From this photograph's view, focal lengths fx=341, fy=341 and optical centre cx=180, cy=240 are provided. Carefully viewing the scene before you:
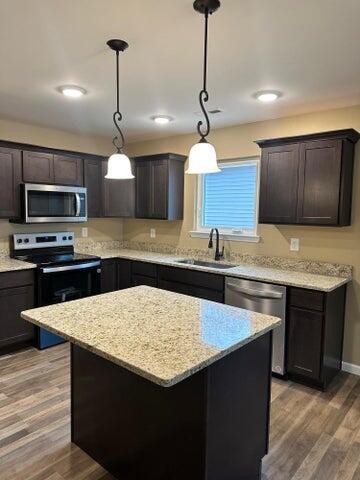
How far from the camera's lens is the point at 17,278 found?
339cm

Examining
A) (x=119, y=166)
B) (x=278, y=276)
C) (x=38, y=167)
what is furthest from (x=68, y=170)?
(x=278, y=276)

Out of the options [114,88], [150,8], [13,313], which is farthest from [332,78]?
[13,313]

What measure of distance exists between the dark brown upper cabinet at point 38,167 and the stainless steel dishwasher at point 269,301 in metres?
2.38

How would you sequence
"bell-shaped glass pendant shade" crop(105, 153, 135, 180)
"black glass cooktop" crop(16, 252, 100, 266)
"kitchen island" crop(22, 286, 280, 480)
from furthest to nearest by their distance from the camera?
"black glass cooktop" crop(16, 252, 100, 266) → "bell-shaped glass pendant shade" crop(105, 153, 135, 180) → "kitchen island" crop(22, 286, 280, 480)

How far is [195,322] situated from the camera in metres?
1.80

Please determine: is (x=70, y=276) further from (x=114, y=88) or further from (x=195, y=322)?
(x=195, y=322)

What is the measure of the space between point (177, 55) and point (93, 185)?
2488 mm

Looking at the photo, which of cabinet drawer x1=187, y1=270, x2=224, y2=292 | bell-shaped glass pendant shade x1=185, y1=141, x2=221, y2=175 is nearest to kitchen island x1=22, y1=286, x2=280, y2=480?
bell-shaped glass pendant shade x1=185, y1=141, x2=221, y2=175

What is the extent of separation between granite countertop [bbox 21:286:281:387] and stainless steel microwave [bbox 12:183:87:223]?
193 centimetres

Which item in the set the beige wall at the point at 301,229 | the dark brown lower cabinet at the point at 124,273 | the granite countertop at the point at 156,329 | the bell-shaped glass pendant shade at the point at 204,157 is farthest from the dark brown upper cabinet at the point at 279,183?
the dark brown lower cabinet at the point at 124,273

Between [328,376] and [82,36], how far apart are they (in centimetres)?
310

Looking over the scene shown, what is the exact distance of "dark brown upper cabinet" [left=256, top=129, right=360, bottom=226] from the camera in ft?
9.43

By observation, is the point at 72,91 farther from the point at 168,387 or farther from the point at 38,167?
the point at 168,387

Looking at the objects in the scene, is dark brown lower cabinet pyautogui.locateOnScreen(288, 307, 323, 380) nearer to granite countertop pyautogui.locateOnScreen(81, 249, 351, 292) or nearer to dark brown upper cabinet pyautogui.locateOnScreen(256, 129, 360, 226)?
granite countertop pyautogui.locateOnScreen(81, 249, 351, 292)
